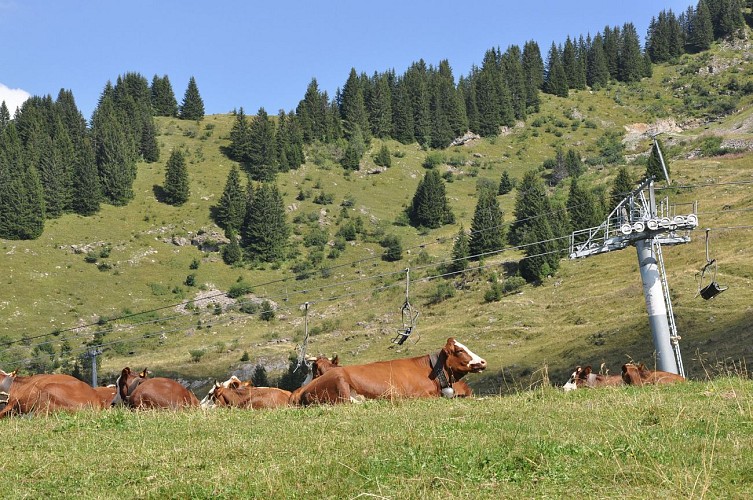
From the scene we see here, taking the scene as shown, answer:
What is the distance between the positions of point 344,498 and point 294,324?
87.5 metres

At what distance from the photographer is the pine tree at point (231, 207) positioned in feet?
440

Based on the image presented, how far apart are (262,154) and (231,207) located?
84.0 ft

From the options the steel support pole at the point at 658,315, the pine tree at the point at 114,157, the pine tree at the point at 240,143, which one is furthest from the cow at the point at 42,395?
the pine tree at the point at 240,143

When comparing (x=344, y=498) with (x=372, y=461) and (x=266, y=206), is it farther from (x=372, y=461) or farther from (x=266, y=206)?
(x=266, y=206)

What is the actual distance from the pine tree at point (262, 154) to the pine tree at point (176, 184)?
17.2 m

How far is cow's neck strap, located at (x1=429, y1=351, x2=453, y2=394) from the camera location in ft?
55.9

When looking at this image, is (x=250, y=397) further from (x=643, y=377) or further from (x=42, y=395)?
(x=643, y=377)

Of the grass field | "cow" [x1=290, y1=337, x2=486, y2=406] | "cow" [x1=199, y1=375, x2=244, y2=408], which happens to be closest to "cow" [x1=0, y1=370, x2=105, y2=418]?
"cow" [x1=199, y1=375, x2=244, y2=408]

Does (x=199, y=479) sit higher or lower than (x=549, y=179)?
lower

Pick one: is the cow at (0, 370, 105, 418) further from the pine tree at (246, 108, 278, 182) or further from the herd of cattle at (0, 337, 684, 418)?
the pine tree at (246, 108, 278, 182)

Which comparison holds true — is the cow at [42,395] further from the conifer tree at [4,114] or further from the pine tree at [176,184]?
the conifer tree at [4,114]

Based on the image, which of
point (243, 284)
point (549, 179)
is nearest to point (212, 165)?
point (243, 284)

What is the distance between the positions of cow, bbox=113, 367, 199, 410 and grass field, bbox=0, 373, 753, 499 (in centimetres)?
362

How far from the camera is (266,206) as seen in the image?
13425cm
